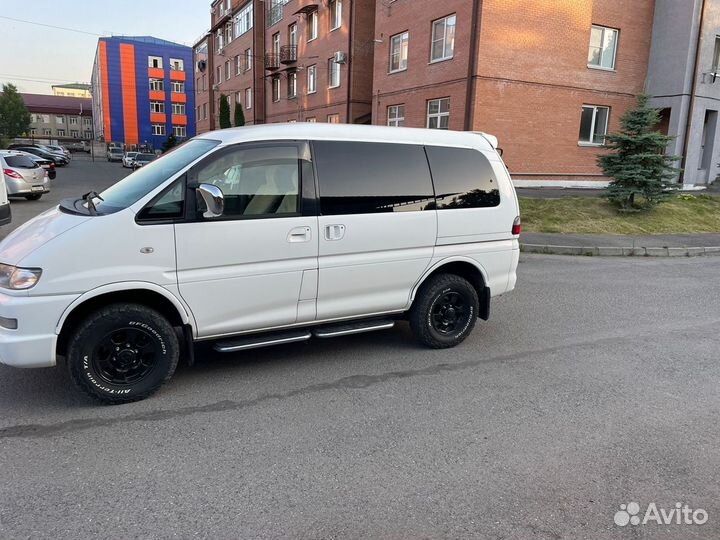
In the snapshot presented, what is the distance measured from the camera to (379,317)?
530 cm

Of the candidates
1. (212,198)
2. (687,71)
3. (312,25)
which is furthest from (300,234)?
(312,25)

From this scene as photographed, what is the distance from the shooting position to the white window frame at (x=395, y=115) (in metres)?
24.3

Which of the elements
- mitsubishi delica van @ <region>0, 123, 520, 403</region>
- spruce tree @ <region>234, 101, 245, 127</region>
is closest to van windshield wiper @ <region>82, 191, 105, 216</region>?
mitsubishi delica van @ <region>0, 123, 520, 403</region>

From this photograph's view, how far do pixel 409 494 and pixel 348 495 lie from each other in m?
0.34

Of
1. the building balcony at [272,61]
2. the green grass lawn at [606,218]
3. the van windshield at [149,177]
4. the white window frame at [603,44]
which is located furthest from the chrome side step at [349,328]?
the building balcony at [272,61]

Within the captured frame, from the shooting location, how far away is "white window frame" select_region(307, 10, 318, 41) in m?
32.7

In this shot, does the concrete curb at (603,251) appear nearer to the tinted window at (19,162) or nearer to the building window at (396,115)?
the building window at (396,115)

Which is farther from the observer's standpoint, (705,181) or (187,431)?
(705,181)

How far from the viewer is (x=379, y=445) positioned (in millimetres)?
3572

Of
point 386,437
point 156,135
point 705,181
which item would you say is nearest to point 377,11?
point 705,181

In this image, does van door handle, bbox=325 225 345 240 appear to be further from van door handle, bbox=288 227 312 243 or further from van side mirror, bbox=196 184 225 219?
van side mirror, bbox=196 184 225 219

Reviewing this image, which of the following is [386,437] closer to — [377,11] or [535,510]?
[535,510]

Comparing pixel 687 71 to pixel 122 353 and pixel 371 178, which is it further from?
pixel 122 353

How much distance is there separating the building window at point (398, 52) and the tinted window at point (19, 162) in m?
15.1
